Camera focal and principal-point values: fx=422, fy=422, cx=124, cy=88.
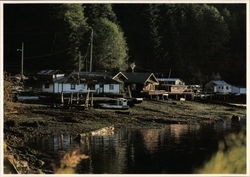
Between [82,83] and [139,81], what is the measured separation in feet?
17.3

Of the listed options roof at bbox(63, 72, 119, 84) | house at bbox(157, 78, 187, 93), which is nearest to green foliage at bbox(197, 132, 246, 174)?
roof at bbox(63, 72, 119, 84)

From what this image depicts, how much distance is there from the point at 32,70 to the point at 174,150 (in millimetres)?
12346

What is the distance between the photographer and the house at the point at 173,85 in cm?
3264

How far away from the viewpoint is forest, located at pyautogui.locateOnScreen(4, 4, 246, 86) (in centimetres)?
2048

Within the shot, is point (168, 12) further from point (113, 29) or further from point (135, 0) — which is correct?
point (135, 0)

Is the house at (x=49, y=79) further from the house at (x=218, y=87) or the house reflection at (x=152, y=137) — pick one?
the house at (x=218, y=87)

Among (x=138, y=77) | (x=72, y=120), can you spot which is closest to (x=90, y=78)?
(x=138, y=77)

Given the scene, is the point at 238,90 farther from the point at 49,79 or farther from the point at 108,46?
the point at 49,79

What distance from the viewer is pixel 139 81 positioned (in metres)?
32.3

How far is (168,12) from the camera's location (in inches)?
1055

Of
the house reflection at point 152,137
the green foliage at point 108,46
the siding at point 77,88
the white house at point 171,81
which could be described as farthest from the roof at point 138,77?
the house reflection at point 152,137

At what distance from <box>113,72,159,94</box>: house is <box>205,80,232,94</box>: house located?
4.13 meters

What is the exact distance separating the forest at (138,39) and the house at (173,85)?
25.8 inches

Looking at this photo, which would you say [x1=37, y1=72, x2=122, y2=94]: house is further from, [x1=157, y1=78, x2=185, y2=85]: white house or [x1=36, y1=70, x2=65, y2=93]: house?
[x1=157, y1=78, x2=185, y2=85]: white house
